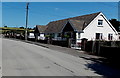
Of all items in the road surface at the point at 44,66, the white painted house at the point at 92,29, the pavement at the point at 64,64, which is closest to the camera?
the road surface at the point at 44,66

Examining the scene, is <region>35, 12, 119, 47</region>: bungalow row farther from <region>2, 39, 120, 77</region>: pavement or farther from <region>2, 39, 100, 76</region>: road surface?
<region>2, 39, 100, 76</region>: road surface

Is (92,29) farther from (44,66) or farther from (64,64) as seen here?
(44,66)

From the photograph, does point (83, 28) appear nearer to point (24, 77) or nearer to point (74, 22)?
point (74, 22)

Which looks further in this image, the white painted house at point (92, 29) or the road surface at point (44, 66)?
the white painted house at point (92, 29)

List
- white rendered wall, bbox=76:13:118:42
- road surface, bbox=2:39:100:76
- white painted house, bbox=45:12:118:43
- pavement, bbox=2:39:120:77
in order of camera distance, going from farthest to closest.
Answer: white rendered wall, bbox=76:13:118:42
white painted house, bbox=45:12:118:43
pavement, bbox=2:39:120:77
road surface, bbox=2:39:100:76

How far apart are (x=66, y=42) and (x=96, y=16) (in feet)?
36.8

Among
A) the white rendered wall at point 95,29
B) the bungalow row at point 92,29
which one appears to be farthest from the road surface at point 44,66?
the white rendered wall at point 95,29

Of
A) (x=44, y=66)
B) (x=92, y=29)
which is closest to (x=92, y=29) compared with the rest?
(x=92, y=29)

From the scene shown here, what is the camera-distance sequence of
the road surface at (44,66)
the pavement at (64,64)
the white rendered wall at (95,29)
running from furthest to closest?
1. the white rendered wall at (95,29)
2. the pavement at (64,64)
3. the road surface at (44,66)

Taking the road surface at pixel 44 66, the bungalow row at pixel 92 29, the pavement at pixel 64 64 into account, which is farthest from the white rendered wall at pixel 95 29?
the road surface at pixel 44 66

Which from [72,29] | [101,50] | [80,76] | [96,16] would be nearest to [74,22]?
[72,29]

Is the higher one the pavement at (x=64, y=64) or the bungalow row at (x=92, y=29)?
the bungalow row at (x=92, y=29)

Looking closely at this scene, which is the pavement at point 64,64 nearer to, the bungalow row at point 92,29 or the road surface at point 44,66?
the road surface at point 44,66

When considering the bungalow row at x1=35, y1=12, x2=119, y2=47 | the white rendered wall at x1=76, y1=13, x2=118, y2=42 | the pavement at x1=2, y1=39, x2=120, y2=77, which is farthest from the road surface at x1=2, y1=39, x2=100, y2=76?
the white rendered wall at x1=76, y1=13, x2=118, y2=42
